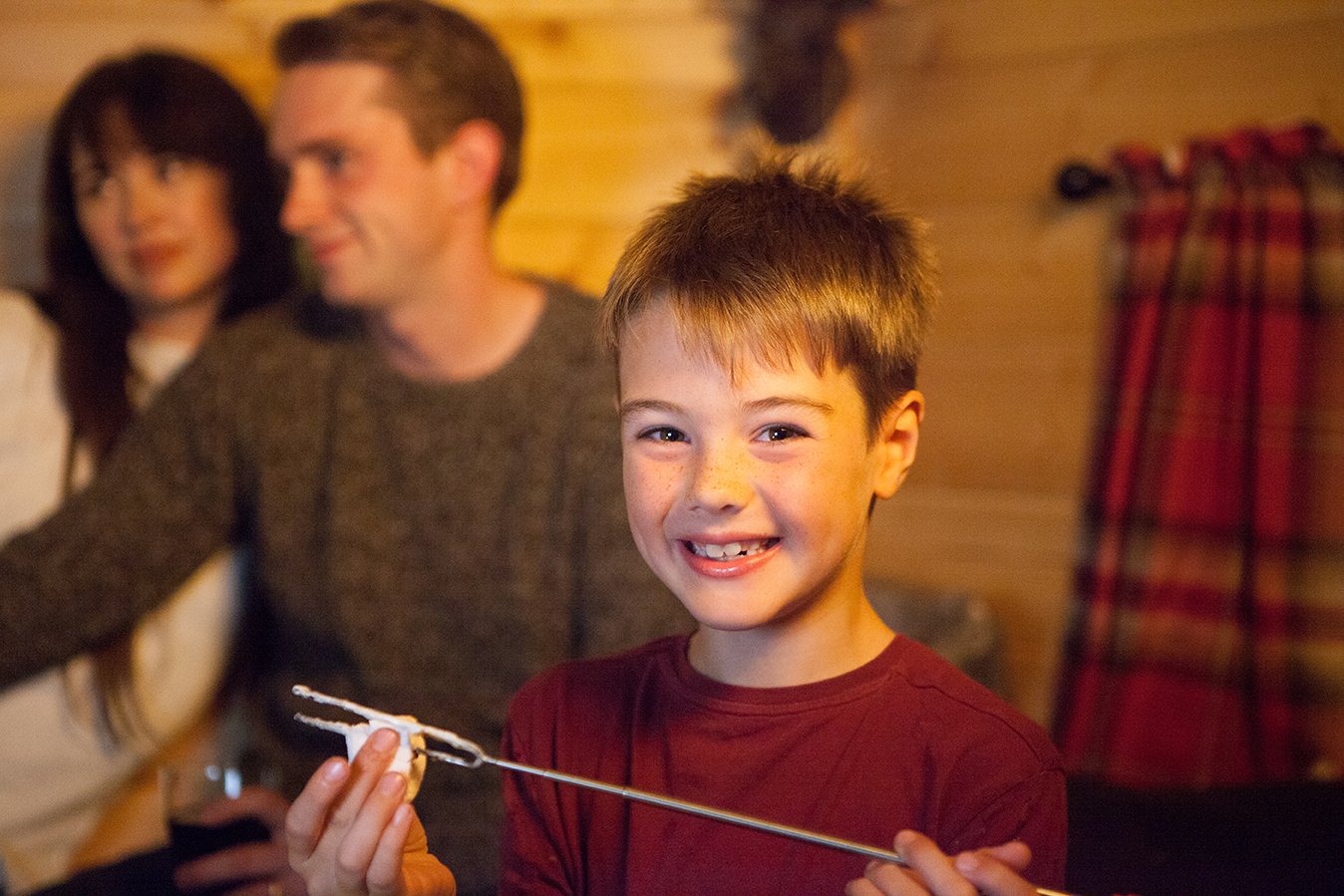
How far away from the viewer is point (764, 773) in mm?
585

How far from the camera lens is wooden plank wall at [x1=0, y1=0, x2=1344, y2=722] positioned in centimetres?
110

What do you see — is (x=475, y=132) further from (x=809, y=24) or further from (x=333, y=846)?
(x=333, y=846)

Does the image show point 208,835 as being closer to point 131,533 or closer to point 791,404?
point 131,533

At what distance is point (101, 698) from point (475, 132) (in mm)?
630

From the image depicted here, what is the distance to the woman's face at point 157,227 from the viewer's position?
1111 mm

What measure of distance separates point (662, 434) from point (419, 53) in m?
0.62

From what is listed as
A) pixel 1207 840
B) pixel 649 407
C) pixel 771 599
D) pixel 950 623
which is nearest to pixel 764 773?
pixel 771 599

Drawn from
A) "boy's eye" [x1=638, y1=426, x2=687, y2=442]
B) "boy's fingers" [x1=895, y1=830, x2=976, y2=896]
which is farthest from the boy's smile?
"boy's fingers" [x1=895, y1=830, x2=976, y2=896]

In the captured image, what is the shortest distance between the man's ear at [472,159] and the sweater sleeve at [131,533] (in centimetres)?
28

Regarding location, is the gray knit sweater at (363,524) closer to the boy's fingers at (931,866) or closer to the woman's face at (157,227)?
the woman's face at (157,227)

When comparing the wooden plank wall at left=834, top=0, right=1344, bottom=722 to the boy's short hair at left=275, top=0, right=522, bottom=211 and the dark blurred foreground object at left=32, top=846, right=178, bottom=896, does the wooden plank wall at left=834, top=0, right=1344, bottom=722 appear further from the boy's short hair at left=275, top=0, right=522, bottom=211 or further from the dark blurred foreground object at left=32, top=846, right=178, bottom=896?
the dark blurred foreground object at left=32, top=846, right=178, bottom=896

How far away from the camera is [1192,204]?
1073 millimetres

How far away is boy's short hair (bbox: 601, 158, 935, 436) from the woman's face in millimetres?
686

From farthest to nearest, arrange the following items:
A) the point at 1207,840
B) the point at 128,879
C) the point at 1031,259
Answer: the point at 1031,259
the point at 128,879
the point at 1207,840
